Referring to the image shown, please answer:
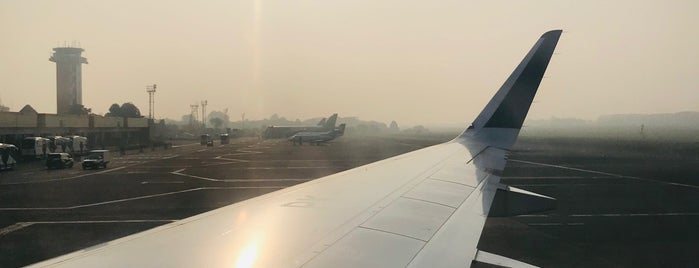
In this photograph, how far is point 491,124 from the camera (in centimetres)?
736

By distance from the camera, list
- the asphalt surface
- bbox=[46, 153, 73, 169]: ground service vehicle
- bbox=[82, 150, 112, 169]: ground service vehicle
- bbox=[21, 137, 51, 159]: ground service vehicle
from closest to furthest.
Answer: the asphalt surface
bbox=[82, 150, 112, 169]: ground service vehicle
bbox=[46, 153, 73, 169]: ground service vehicle
bbox=[21, 137, 51, 159]: ground service vehicle

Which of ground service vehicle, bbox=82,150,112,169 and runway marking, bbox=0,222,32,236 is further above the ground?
ground service vehicle, bbox=82,150,112,169

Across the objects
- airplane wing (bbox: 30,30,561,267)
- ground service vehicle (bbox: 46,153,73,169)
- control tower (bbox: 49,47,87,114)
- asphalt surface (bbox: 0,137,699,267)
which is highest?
control tower (bbox: 49,47,87,114)

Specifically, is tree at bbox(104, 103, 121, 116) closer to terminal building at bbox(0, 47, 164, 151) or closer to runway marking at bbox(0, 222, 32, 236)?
terminal building at bbox(0, 47, 164, 151)

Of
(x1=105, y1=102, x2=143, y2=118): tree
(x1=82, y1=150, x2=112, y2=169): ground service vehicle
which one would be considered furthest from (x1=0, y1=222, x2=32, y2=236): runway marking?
(x1=105, y1=102, x2=143, y2=118): tree

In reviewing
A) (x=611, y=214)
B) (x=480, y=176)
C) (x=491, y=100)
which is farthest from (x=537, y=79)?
(x=611, y=214)

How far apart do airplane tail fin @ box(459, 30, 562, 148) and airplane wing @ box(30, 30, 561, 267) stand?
117cm

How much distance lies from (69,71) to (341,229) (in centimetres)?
15959

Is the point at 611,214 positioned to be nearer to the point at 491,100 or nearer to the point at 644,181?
the point at 491,100

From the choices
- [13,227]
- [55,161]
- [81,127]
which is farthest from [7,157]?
[81,127]

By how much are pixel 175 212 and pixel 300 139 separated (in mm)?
52617

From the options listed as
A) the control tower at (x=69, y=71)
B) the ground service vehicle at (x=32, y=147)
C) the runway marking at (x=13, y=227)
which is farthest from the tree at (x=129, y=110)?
the runway marking at (x=13, y=227)

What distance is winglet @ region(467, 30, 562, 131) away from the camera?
608cm

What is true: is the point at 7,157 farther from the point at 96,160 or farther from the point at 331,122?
the point at 331,122
